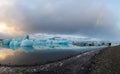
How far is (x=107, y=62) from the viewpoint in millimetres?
21672

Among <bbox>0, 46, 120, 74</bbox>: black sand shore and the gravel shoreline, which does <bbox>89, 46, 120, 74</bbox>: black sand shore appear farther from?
the gravel shoreline

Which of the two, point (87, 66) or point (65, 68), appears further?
point (65, 68)

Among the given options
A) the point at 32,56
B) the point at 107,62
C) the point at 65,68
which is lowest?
the point at 32,56

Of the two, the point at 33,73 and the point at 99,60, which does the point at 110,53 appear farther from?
the point at 33,73

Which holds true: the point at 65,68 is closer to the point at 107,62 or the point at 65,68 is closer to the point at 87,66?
the point at 87,66

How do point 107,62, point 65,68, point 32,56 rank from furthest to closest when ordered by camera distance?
1. point 32,56
2. point 65,68
3. point 107,62

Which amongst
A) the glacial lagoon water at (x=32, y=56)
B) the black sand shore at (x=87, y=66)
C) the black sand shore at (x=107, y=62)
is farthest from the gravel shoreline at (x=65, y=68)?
the glacial lagoon water at (x=32, y=56)

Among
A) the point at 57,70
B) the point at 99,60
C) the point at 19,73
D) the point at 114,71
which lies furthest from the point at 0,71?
the point at 114,71

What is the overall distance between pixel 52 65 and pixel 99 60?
16.2 feet

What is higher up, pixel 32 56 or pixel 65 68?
pixel 65 68

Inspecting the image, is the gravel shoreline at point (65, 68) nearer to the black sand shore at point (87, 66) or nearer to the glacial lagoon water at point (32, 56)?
the black sand shore at point (87, 66)

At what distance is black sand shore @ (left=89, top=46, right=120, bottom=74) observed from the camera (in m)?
20.2

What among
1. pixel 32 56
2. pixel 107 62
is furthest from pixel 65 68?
pixel 32 56

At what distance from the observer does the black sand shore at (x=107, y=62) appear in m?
20.2
